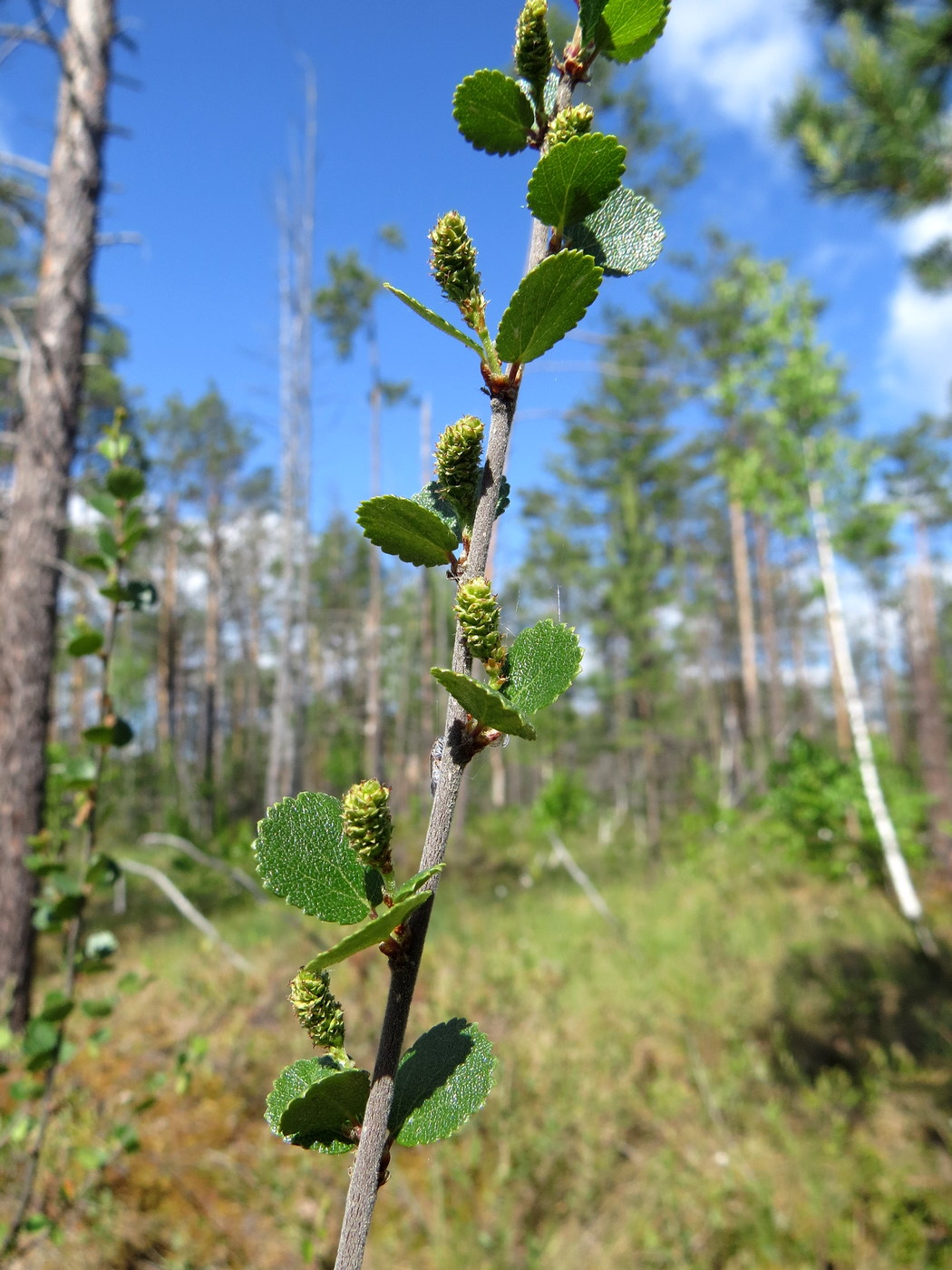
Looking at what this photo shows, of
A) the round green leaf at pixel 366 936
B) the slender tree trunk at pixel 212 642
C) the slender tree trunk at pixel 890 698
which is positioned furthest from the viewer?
the slender tree trunk at pixel 890 698

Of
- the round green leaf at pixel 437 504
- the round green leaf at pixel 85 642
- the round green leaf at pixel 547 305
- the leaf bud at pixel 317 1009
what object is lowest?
the leaf bud at pixel 317 1009

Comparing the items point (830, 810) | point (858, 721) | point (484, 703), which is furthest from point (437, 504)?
point (830, 810)

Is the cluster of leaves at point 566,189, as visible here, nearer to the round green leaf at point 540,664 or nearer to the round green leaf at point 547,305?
the round green leaf at point 547,305

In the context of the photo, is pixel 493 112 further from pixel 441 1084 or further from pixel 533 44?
pixel 441 1084

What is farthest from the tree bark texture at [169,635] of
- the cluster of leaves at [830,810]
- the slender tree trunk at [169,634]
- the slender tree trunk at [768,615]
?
the cluster of leaves at [830,810]

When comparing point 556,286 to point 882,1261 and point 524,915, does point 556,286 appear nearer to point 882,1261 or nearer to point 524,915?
point 882,1261

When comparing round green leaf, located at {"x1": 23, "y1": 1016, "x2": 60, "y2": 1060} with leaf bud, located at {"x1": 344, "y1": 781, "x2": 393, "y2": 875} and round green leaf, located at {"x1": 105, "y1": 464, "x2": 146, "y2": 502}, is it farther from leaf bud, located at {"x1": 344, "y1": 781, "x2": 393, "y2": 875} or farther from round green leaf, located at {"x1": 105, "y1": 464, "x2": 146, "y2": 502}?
leaf bud, located at {"x1": 344, "y1": 781, "x2": 393, "y2": 875}
